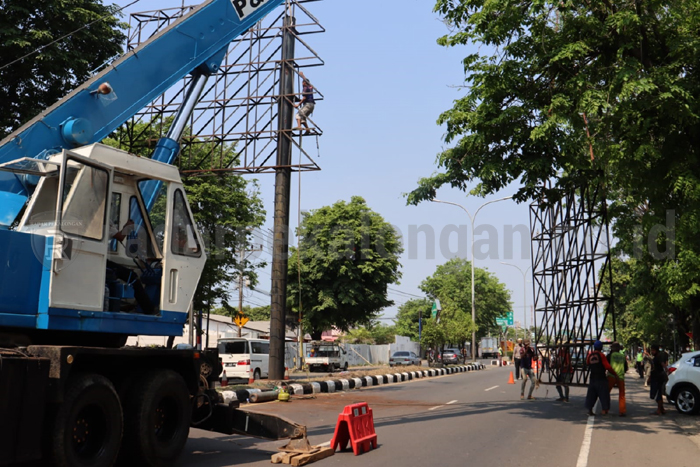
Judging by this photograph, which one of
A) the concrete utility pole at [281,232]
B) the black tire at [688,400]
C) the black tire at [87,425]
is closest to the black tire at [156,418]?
the black tire at [87,425]

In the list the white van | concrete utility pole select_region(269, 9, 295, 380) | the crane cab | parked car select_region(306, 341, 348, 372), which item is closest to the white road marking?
the crane cab

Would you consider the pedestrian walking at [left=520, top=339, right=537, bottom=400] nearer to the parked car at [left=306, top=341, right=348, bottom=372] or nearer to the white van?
the white van

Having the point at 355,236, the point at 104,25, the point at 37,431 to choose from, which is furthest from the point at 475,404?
the point at 355,236

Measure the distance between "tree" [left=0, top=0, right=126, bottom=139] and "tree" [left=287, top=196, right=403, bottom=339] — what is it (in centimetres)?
2163

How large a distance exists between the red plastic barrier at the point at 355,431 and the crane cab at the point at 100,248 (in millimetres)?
2694

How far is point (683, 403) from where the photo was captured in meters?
15.9

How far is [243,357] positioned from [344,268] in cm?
1391

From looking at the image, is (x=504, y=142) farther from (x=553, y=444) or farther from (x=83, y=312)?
(x=83, y=312)

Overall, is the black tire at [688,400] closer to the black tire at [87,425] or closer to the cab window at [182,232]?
the cab window at [182,232]

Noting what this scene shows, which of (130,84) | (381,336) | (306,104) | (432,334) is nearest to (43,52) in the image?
(306,104)

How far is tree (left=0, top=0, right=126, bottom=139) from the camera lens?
16.9m

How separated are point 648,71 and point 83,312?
1107cm

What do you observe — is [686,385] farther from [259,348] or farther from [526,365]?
[259,348]

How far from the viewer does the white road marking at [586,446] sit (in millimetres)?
8516
